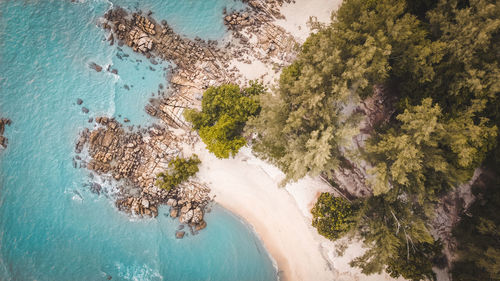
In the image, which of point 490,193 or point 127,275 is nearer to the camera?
point 490,193

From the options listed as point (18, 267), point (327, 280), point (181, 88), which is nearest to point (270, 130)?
point (181, 88)

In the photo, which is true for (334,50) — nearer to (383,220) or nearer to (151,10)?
(383,220)

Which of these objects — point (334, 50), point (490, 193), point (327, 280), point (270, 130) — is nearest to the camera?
point (334, 50)

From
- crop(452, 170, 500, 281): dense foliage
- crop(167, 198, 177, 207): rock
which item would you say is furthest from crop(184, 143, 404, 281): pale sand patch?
crop(452, 170, 500, 281): dense foliage

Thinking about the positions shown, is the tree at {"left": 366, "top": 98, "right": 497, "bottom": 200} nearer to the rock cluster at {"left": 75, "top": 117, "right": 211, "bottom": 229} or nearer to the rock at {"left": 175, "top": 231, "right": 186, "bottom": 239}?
the rock cluster at {"left": 75, "top": 117, "right": 211, "bottom": 229}

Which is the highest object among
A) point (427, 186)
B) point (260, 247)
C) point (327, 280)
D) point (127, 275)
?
point (427, 186)

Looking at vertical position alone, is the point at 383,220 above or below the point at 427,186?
below

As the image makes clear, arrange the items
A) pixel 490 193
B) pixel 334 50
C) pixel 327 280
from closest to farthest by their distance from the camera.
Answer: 1. pixel 334 50
2. pixel 490 193
3. pixel 327 280
